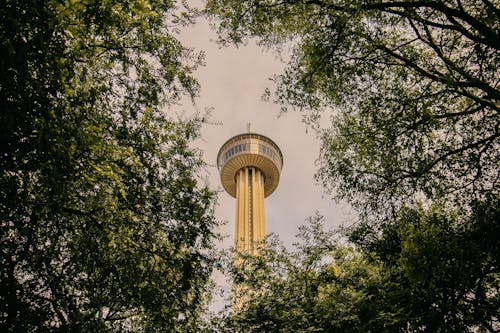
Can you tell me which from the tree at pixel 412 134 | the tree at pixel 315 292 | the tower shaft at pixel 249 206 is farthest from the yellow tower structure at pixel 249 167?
the tree at pixel 412 134

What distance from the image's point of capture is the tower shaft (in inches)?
2021

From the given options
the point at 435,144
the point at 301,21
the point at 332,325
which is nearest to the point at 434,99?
the point at 435,144

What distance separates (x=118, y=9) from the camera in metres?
4.55

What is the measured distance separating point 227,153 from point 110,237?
55080mm

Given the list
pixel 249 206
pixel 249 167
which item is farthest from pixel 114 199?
pixel 249 167

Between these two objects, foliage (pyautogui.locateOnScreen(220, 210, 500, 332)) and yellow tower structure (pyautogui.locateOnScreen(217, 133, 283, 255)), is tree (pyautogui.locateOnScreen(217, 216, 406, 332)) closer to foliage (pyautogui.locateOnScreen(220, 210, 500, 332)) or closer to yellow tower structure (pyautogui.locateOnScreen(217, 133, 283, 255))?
foliage (pyautogui.locateOnScreen(220, 210, 500, 332))

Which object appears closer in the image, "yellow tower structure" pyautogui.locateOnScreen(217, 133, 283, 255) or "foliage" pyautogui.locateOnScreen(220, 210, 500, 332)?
"foliage" pyautogui.locateOnScreen(220, 210, 500, 332)

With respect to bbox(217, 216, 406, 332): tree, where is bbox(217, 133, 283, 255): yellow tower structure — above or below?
above

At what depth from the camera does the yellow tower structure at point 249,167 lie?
56.2m

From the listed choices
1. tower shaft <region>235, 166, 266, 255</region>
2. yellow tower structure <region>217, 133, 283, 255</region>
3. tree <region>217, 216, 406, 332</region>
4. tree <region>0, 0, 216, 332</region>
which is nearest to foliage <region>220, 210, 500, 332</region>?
tree <region>217, 216, 406, 332</region>

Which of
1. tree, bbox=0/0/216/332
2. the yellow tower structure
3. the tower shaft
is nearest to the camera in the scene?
tree, bbox=0/0/216/332

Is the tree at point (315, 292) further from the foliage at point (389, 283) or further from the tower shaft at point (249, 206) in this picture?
the tower shaft at point (249, 206)

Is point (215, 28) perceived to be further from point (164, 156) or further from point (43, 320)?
point (43, 320)

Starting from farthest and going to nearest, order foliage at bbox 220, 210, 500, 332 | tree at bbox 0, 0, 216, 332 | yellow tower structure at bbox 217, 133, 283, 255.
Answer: yellow tower structure at bbox 217, 133, 283, 255, foliage at bbox 220, 210, 500, 332, tree at bbox 0, 0, 216, 332
